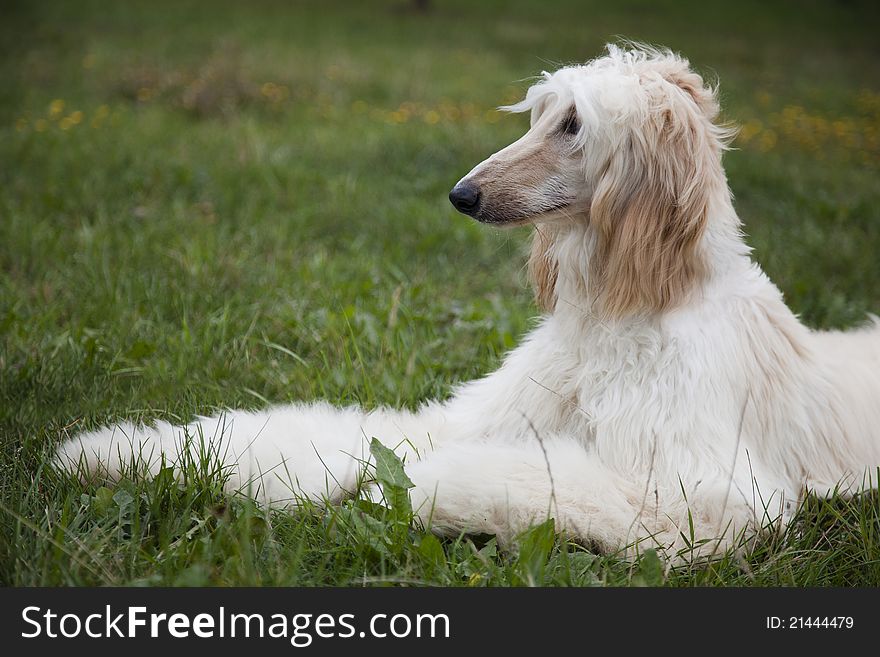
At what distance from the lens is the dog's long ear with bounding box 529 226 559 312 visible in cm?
300

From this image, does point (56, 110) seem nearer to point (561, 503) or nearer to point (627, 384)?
point (627, 384)

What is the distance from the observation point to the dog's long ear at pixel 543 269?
300 centimetres

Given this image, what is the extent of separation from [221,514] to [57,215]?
3776 millimetres

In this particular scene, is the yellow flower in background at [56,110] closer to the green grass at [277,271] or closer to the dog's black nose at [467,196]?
the green grass at [277,271]

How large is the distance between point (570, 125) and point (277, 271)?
2567 millimetres

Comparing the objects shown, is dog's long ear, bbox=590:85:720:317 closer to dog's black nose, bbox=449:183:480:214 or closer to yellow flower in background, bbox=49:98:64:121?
dog's black nose, bbox=449:183:480:214

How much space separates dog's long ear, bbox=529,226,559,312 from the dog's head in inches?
7.2

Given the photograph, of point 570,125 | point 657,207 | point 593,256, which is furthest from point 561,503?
point 570,125

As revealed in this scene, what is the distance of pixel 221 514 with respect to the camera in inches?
104

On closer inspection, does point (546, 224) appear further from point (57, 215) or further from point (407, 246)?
point (57, 215)

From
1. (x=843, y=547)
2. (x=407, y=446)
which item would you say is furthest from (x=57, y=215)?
(x=843, y=547)

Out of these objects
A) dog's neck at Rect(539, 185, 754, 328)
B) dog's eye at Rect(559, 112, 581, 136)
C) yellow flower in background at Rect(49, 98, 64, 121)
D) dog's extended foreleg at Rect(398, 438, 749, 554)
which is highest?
yellow flower in background at Rect(49, 98, 64, 121)

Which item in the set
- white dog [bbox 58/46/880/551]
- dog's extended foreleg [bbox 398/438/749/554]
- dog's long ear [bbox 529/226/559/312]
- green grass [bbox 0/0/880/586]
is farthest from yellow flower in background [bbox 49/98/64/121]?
dog's extended foreleg [bbox 398/438/749/554]

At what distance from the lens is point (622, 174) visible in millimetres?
2666
